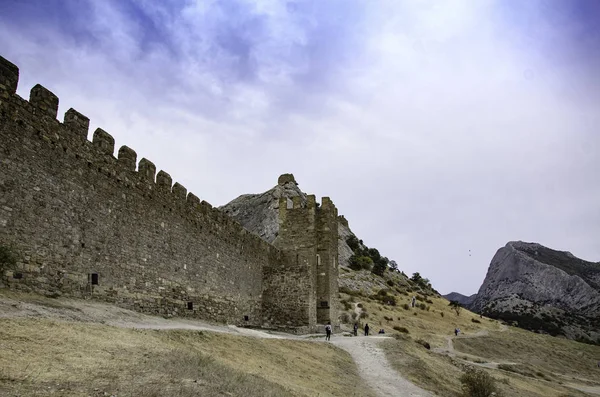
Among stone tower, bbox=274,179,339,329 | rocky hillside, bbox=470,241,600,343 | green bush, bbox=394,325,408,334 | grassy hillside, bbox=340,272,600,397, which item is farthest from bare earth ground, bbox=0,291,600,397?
rocky hillside, bbox=470,241,600,343

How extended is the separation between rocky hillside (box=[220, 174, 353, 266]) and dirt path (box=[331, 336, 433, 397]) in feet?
93.2

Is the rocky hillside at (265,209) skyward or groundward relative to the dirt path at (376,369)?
skyward

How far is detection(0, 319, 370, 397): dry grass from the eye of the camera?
689 cm

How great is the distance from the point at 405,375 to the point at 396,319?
91.5ft

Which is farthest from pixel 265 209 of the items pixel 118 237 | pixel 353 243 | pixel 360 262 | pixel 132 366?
pixel 132 366

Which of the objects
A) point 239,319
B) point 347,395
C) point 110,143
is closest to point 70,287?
point 110,143

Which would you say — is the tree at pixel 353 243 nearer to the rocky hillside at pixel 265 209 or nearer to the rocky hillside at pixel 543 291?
the rocky hillside at pixel 265 209

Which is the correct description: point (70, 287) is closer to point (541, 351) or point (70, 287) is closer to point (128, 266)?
point (128, 266)

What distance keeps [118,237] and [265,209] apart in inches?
1664

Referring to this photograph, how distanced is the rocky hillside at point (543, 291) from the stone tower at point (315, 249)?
6503 cm

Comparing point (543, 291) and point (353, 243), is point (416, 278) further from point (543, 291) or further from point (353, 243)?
point (543, 291)

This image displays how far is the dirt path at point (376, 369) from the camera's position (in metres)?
16.2

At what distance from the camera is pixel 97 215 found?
49.0ft

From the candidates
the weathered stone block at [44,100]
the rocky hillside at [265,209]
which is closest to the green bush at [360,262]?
the rocky hillside at [265,209]
